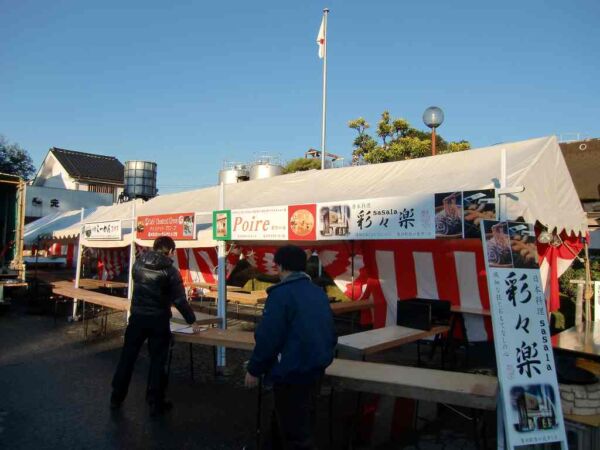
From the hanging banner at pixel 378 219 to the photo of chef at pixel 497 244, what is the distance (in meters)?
0.78

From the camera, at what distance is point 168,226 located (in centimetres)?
645

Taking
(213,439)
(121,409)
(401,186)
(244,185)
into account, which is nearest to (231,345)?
(213,439)

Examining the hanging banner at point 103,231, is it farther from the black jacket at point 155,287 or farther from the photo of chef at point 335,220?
the photo of chef at point 335,220

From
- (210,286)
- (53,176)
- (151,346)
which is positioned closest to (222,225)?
(151,346)

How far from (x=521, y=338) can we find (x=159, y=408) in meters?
3.22

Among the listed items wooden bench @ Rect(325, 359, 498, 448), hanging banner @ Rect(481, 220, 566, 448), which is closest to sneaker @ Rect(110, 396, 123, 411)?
wooden bench @ Rect(325, 359, 498, 448)

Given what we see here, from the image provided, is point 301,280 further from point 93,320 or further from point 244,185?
point 93,320

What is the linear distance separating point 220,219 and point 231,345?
2041mm

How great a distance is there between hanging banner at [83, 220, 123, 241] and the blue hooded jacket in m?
5.87

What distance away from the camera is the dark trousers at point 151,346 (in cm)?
406

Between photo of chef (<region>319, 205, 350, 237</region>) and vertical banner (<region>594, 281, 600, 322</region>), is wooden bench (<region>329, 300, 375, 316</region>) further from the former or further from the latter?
vertical banner (<region>594, 281, 600, 322</region>)

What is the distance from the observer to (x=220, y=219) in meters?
5.74

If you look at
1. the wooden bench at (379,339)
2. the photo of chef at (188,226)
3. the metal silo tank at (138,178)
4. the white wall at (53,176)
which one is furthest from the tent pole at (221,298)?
the white wall at (53,176)

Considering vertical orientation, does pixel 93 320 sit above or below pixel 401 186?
below
